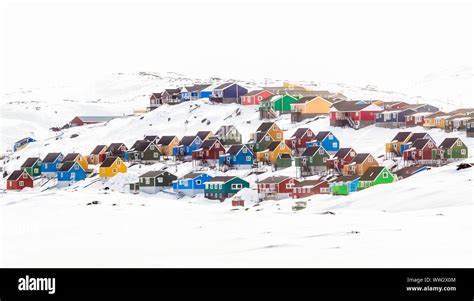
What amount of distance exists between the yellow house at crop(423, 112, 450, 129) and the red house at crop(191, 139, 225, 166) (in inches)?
765

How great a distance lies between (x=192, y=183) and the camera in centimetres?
7262

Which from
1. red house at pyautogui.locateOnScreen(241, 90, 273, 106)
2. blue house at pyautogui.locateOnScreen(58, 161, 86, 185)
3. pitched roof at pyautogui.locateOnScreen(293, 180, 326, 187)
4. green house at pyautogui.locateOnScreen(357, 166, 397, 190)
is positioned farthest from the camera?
red house at pyautogui.locateOnScreen(241, 90, 273, 106)

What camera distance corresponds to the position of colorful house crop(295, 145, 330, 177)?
246ft

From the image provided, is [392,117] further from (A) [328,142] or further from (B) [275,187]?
(B) [275,187]

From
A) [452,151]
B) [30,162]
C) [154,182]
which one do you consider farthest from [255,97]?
[452,151]

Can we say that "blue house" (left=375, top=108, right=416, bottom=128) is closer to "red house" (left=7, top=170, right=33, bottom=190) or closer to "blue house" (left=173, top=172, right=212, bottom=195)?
"blue house" (left=173, top=172, right=212, bottom=195)

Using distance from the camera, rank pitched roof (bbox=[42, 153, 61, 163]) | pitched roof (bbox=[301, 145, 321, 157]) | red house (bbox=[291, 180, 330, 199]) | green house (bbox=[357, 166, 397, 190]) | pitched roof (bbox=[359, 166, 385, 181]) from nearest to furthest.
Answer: green house (bbox=[357, 166, 397, 190])
pitched roof (bbox=[359, 166, 385, 181])
red house (bbox=[291, 180, 330, 199])
pitched roof (bbox=[301, 145, 321, 157])
pitched roof (bbox=[42, 153, 61, 163])

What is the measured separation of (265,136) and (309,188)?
2087cm

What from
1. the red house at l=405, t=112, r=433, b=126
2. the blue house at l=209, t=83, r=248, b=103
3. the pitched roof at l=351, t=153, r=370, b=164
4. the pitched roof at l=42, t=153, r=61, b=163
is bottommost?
the pitched roof at l=42, t=153, r=61, b=163

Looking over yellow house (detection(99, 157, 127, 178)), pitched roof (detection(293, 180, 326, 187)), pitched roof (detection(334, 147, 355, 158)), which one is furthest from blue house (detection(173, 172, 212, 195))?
pitched roof (detection(334, 147, 355, 158))

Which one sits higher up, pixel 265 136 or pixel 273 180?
pixel 265 136

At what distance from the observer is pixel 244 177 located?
246 ft

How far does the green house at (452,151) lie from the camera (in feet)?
233

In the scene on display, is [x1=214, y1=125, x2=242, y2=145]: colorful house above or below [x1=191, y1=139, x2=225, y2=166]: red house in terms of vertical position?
above
